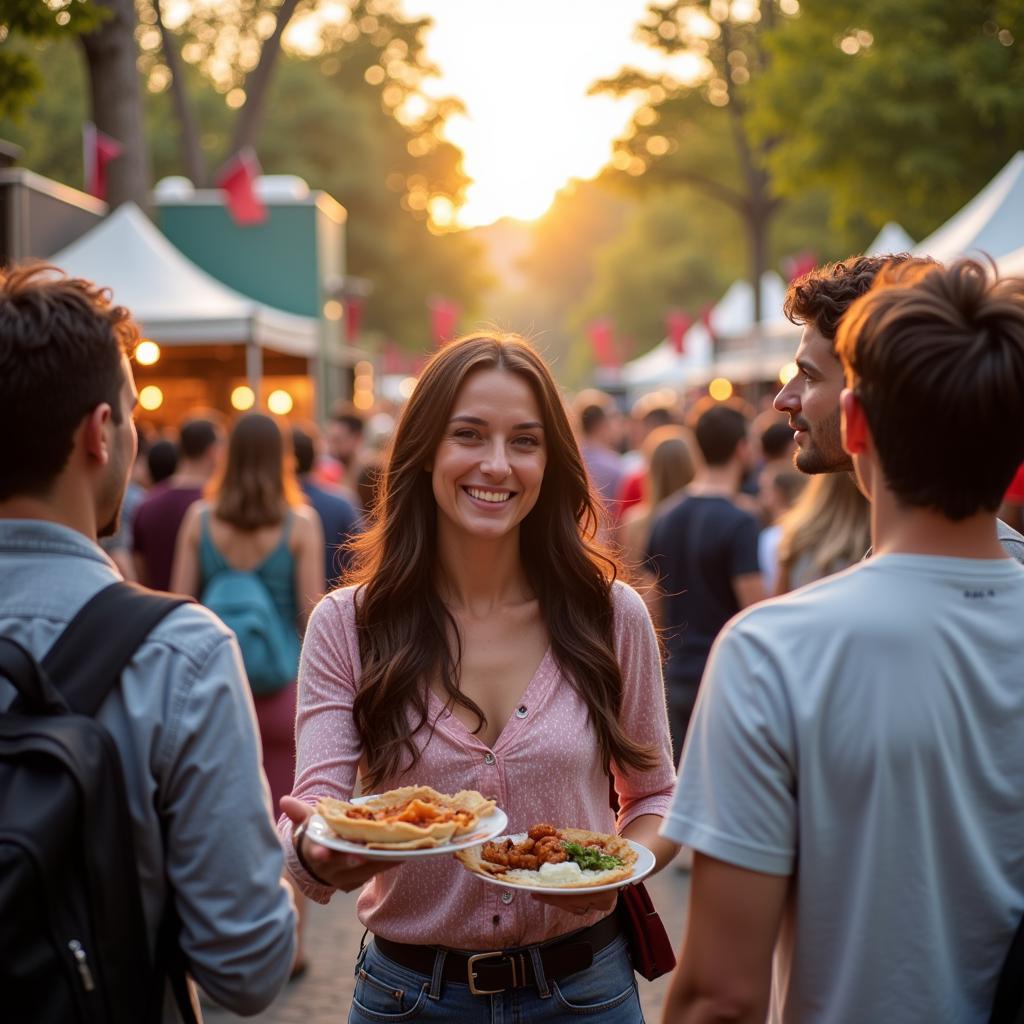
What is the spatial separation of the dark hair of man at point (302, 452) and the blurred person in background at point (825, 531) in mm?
3004

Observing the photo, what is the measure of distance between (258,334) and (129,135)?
4.05 meters

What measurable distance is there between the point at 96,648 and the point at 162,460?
22.0 feet

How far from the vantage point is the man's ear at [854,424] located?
2014mm

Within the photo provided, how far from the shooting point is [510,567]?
123 inches

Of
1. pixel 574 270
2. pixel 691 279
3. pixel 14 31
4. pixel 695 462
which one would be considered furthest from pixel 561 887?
pixel 574 270

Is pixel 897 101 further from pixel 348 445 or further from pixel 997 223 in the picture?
pixel 348 445

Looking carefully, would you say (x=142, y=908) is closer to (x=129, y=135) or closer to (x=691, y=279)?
(x=129, y=135)

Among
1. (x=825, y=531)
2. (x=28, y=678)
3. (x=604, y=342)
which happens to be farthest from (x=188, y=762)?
(x=604, y=342)

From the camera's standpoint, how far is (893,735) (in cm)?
189

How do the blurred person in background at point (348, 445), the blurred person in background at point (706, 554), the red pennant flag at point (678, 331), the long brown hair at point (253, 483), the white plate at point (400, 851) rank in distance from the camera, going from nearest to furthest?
the white plate at point (400, 851) → the long brown hair at point (253, 483) → the blurred person in background at point (706, 554) → the blurred person in background at point (348, 445) → the red pennant flag at point (678, 331)

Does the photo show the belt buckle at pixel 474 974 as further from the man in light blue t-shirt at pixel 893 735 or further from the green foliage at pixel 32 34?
the green foliage at pixel 32 34

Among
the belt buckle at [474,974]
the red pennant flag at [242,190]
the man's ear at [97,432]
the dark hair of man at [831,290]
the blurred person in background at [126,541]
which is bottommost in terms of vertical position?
the belt buckle at [474,974]

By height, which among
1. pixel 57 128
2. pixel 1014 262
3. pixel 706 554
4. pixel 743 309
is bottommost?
pixel 706 554

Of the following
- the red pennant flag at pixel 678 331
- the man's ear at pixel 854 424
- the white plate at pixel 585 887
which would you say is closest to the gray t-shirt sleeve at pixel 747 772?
the man's ear at pixel 854 424
